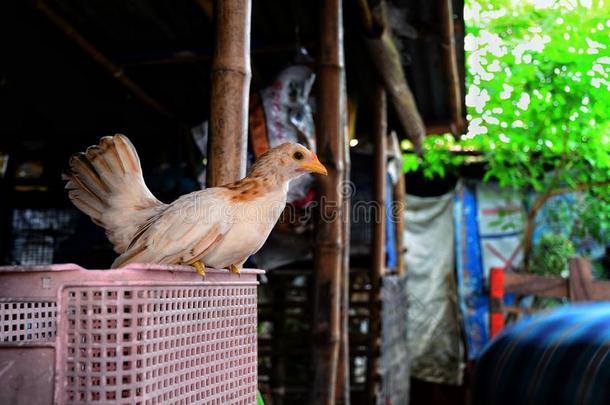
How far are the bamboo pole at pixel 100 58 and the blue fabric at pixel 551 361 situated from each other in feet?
10.5

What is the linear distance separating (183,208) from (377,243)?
3646 millimetres

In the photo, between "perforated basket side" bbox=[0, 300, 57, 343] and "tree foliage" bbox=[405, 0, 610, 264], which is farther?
"tree foliage" bbox=[405, 0, 610, 264]

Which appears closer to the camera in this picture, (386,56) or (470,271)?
(386,56)

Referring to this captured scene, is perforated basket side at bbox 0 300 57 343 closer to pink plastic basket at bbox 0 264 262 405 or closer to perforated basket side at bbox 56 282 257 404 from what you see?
pink plastic basket at bbox 0 264 262 405

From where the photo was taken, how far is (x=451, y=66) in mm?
5238

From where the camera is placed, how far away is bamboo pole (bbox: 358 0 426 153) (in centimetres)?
422

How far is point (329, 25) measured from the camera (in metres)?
3.65

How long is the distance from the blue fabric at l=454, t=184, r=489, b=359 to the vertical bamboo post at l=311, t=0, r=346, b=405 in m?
5.91

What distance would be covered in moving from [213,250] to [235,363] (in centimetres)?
38

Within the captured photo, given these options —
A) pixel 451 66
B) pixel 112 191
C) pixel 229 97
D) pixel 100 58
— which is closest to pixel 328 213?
pixel 229 97

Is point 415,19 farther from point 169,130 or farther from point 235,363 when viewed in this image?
point 235,363

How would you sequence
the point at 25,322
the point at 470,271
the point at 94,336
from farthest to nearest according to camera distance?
the point at 470,271, the point at 25,322, the point at 94,336

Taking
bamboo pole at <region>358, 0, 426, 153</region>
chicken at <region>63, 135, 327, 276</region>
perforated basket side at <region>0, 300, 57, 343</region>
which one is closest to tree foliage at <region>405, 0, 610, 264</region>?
bamboo pole at <region>358, 0, 426, 153</region>

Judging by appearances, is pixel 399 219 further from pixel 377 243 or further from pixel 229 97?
pixel 229 97
